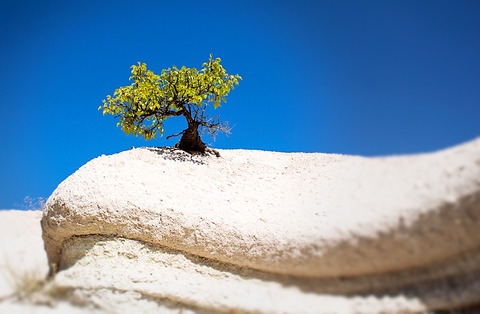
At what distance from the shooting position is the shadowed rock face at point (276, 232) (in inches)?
198

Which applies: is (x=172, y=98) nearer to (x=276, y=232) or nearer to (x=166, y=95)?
(x=166, y=95)

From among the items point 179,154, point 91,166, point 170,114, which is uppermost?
point 170,114

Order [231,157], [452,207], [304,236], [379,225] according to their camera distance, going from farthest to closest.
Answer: [231,157] → [304,236] → [379,225] → [452,207]

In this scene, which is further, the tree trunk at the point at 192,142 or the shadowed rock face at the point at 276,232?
the tree trunk at the point at 192,142

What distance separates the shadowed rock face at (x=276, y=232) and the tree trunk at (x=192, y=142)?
4.09 feet

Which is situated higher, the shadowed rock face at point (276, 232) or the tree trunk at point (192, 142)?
the tree trunk at point (192, 142)

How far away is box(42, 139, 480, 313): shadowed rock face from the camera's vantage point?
504 centimetres

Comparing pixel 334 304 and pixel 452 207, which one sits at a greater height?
pixel 452 207

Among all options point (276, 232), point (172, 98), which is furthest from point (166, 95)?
point (276, 232)

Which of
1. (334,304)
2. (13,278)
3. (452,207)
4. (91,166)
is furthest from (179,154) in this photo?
(452,207)

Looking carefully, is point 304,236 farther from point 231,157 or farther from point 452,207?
point 231,157

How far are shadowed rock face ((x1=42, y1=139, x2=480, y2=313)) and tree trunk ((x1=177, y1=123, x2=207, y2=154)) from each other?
1247 millimetres

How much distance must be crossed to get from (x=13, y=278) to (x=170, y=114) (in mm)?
5720

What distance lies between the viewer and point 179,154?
35.3ft
